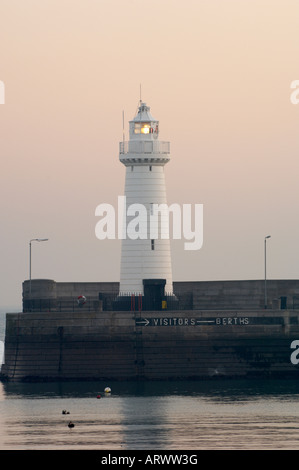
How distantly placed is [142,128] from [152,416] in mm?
33556

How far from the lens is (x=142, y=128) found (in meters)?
124

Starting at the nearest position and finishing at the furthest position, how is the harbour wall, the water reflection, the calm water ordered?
1. the calm water
2. the water reflection
3. the harbour wall

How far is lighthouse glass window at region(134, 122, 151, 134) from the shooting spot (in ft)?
406

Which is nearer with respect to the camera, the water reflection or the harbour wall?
the water reflection

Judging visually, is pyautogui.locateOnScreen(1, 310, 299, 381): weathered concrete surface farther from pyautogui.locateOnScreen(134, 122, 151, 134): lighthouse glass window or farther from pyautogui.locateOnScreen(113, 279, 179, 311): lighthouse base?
pyautogui.locateOnScreen(134, 122, 151, 134): lighthouse glass window

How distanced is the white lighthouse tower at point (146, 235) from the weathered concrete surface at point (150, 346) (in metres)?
6.14

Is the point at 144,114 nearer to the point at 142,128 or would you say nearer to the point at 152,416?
the point at 142,128

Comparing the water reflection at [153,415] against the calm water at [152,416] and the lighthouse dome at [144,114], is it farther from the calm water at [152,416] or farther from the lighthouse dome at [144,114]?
the lighthouse dome at [144,114]

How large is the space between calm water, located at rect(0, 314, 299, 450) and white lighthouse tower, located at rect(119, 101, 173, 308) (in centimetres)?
1076

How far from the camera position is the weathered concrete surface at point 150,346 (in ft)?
375

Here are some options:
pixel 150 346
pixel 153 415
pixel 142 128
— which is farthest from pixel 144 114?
pixel 153 415

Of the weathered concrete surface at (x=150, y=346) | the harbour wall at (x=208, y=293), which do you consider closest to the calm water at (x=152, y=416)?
the weathered concrete surface at (x=150, y=346)

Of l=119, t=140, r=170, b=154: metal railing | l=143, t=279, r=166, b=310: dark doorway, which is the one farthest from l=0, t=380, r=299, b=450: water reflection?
l=119, t=140, r=170, b=154: metal railing
